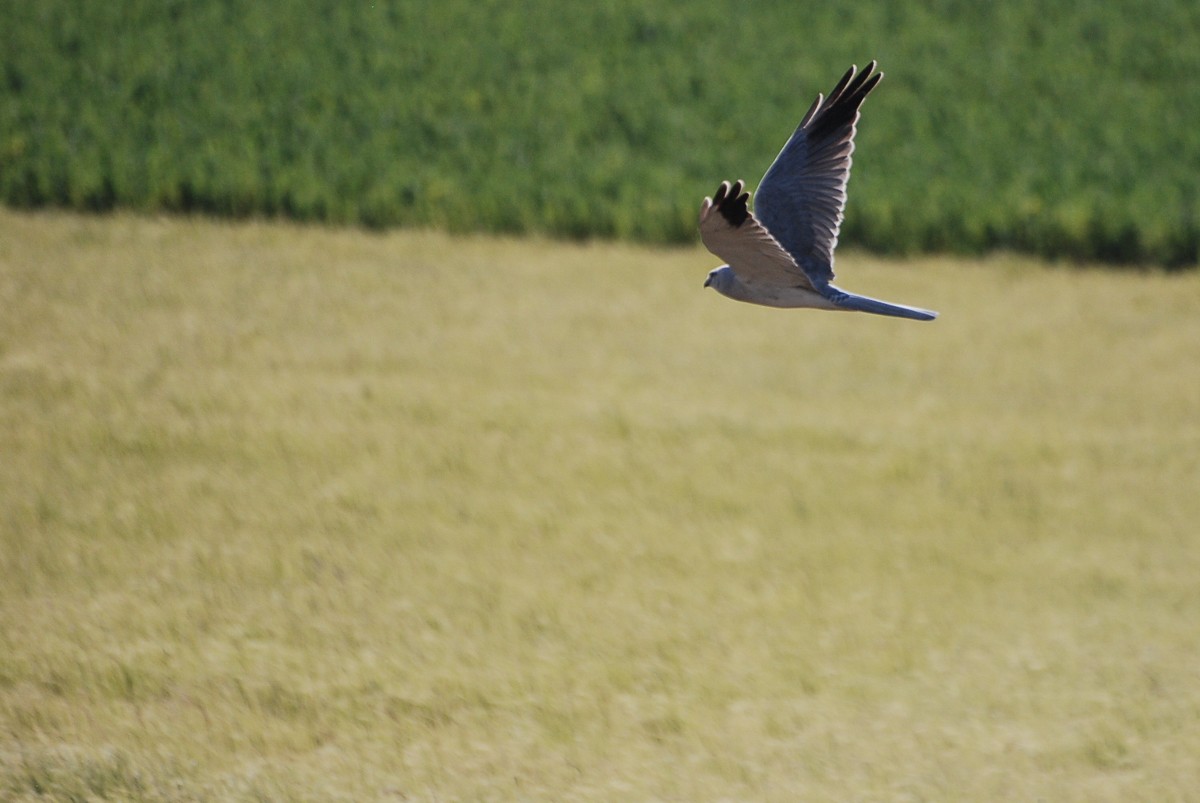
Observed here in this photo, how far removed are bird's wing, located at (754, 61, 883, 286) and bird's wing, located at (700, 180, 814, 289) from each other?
402mm

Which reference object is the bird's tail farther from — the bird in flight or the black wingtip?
the black wingtip

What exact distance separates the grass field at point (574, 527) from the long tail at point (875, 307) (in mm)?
3902

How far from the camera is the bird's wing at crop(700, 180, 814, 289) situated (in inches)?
90.2

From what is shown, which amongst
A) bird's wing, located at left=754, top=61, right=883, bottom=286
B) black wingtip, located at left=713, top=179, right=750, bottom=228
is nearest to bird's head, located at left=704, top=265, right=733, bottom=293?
black wingtip, located at left=713, top=179, right=750, bottom=228

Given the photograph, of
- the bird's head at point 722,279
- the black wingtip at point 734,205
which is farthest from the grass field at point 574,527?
the black wingtip at point 734,205

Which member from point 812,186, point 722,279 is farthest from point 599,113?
point 722,279

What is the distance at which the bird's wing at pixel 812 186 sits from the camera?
9.19 feet

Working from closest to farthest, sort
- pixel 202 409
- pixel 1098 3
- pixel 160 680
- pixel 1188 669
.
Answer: pixel 160 680 → pixel 1188 669 → pixel 202 409 → pixel 1098 3

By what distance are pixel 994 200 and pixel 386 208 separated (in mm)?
6130

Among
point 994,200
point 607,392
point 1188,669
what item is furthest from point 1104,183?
point 1188,669

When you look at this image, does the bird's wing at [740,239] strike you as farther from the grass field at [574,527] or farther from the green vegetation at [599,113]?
the green vegetation at [599,113]

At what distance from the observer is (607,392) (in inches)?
406

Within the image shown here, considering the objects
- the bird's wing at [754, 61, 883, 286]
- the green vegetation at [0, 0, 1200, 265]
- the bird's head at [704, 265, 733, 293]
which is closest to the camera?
the bird's head at [704, 265, 733, 293]

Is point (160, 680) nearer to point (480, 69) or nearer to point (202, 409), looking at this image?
point (202, 409)
